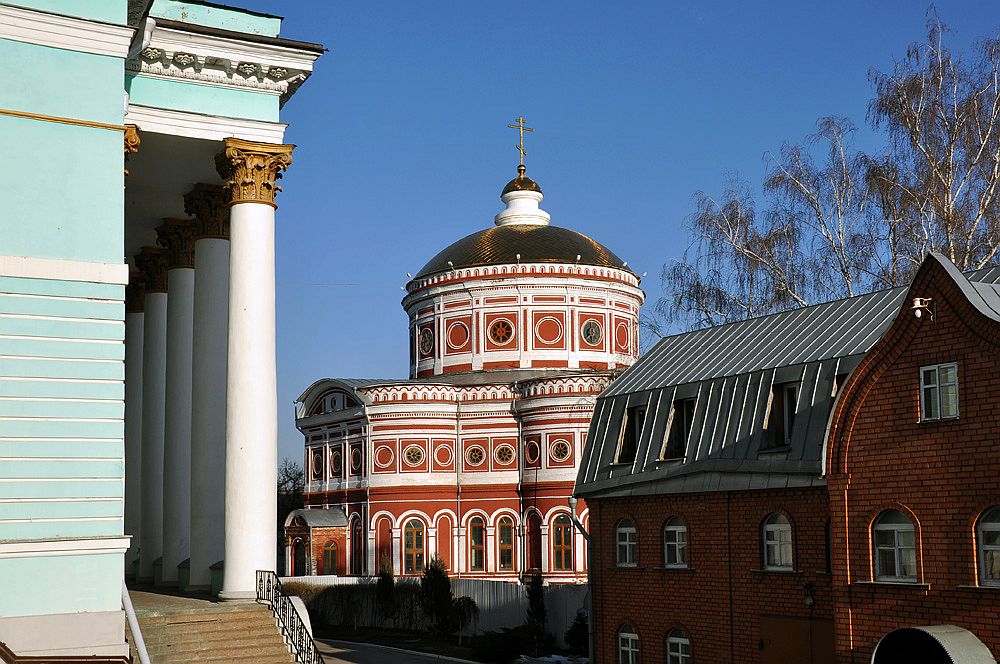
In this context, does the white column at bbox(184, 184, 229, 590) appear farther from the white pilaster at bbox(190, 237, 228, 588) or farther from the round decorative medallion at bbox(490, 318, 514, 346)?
the round decorative medallion at bbox(490, 318, 514, 346)

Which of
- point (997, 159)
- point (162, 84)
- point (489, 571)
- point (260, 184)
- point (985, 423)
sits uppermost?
point (997, 159)

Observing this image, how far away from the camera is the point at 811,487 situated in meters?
22.5

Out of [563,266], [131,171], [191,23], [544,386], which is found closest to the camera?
[191,23]

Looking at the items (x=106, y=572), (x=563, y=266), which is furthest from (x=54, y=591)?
(x=563, y=266)

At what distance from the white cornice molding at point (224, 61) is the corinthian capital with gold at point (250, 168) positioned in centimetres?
94

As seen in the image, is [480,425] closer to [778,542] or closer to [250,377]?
[778,542]

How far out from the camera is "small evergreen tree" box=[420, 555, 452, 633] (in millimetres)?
41844

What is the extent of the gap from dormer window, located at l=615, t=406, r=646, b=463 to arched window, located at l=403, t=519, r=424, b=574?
23.4m

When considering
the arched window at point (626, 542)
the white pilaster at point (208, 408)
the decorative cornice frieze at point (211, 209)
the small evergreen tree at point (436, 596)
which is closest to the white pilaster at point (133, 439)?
the white pilaster at point (208, 408)

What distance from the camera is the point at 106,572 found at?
43.5 feet

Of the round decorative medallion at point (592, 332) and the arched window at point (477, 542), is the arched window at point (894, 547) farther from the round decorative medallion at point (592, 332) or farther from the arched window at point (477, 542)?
the round decorative medallion at point (592, 332)

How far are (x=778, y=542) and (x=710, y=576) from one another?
79.3 inches

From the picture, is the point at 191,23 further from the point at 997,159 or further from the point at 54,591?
the point at 997,159

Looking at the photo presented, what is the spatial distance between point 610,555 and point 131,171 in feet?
47.5
